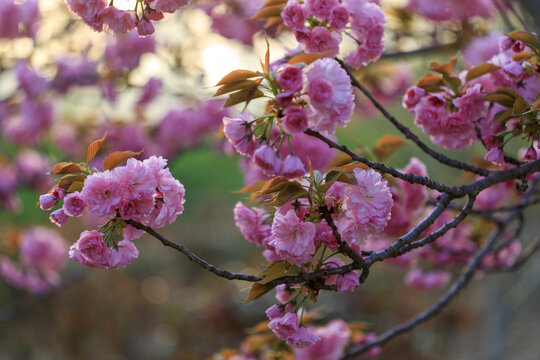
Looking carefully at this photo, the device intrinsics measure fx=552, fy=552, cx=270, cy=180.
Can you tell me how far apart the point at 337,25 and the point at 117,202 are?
506mm

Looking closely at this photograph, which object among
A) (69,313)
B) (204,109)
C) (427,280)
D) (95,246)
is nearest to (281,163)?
(95,246)

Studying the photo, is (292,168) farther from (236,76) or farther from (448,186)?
(448,186)

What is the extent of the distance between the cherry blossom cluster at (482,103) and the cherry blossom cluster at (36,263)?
295 centimetres

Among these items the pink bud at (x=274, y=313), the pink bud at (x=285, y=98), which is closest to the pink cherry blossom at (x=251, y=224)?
the pink bud at (x=274, y=313)

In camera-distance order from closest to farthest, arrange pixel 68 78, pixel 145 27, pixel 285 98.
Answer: pixel 285 98 < pixel 145 27 < pixel 68 78

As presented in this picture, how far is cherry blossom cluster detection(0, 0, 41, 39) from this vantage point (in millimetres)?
2881

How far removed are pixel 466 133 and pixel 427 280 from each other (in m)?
1.45

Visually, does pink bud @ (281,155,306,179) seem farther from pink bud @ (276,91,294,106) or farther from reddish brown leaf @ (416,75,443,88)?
reddish brown leaf @ (416,75,443,88)

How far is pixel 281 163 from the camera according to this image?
2.77 feet

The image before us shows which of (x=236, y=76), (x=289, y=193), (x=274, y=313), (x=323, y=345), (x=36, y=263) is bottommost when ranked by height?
(x=36, y=263)

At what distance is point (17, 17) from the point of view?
9.50ft

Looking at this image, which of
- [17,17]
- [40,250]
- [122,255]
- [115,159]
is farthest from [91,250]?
[40,250]

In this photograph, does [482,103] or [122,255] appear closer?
[122,255]

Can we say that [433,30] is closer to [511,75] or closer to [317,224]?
[511,75]
